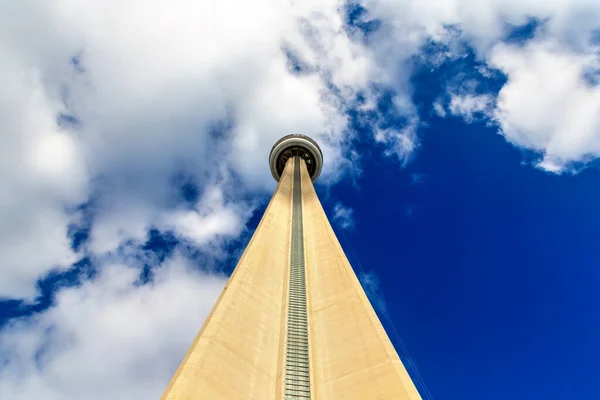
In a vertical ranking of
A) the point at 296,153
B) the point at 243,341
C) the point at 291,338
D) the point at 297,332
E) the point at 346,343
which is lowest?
the point at 243,341

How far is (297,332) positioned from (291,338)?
46cm

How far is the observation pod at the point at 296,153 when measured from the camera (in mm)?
40500

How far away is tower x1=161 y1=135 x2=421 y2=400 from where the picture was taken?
1042 cm

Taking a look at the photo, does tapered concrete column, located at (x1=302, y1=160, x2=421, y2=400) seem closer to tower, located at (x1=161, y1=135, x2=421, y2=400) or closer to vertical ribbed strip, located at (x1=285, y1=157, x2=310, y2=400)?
tower, located at (x1=161, y1=135, x2=421, y2=400)

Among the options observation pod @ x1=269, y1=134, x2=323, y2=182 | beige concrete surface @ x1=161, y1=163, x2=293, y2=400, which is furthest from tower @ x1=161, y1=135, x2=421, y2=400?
observation pod @ x1=269, y1=134, x2=323, y2=182

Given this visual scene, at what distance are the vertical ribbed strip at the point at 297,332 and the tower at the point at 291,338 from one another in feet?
0.11

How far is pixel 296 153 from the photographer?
40.8 metres

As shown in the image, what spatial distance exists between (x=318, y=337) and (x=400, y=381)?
14.3ft

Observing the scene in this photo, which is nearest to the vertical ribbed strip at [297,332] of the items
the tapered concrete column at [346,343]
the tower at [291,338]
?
the tower at [291,338]

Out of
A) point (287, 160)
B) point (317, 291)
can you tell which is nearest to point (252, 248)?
point (317, 291)

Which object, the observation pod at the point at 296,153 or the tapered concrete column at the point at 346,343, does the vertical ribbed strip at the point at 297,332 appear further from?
the observation pod at the point at 296,153

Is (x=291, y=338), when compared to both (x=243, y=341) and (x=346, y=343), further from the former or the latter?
(x=243, y=341)

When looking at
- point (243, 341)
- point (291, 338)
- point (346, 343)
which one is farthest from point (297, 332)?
point (243, 341)

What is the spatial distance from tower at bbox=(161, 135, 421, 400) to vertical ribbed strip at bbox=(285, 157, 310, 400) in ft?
0.11
